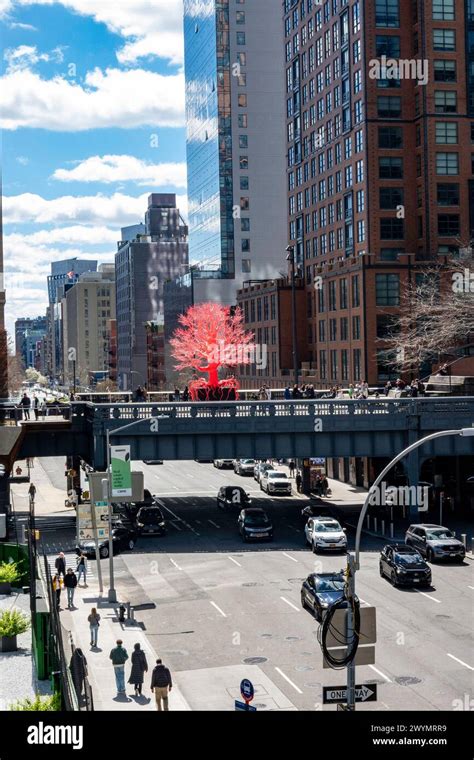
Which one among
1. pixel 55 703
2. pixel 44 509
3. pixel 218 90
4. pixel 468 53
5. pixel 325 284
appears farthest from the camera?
pixel 218 90

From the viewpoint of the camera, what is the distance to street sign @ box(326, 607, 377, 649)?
16.6m

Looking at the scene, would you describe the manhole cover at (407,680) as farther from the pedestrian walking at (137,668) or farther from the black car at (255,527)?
the black car at (255,527)

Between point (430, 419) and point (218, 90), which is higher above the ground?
point (218, 90)

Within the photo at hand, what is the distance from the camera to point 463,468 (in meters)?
66.2

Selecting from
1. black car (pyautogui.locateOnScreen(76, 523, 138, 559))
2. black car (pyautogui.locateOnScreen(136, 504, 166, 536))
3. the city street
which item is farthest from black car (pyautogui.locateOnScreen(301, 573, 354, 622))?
black car (pyautogui.locateOnScreen(136, 504, 166, 536))

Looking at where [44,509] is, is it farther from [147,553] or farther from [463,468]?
[463,468]

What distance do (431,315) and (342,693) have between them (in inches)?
2368

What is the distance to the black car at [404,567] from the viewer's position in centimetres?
3791

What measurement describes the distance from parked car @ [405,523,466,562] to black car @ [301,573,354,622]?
10105mm

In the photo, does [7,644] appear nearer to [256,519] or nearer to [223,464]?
[256,519]

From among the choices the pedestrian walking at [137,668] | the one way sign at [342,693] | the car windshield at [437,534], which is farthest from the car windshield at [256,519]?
the one way sign at [342,693]

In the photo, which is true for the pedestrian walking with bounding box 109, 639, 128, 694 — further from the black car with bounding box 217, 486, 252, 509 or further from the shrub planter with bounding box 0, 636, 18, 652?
the black car with bounding box 217, 486, 252, 509

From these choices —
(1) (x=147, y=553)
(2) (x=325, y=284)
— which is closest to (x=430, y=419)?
(1) (x=147, y=553)
